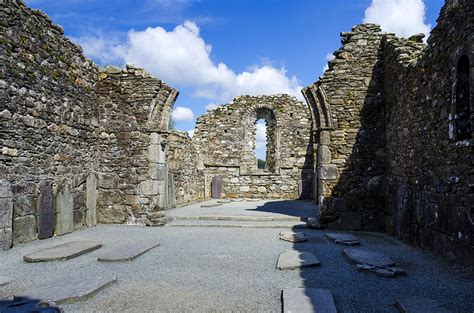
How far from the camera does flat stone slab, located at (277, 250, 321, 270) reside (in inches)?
197

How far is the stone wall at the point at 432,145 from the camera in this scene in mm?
4856

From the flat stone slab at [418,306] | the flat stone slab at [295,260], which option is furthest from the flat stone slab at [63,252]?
the flat stone slab at [418,306]

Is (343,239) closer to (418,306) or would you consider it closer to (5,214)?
(418,306)

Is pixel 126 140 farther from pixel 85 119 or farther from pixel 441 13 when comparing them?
pixel 441 13

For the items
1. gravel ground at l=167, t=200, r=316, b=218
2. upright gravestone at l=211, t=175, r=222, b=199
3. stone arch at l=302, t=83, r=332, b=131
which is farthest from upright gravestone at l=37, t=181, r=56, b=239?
upright gravestone at l=211, t=175, r=222, b=199

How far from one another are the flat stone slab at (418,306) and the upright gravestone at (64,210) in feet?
22.0

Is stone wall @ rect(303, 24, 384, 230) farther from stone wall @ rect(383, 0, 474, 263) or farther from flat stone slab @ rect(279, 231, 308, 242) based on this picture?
flat stone slab @ rect(279, 231, 308, 242)

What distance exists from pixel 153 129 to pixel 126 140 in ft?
2.52

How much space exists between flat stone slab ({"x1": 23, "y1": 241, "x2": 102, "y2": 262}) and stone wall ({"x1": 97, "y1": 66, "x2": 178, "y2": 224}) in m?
2.62

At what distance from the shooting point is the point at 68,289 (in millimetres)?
3926

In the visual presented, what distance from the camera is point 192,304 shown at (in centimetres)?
360

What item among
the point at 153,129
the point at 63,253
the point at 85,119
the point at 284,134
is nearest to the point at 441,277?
the point at 63,253

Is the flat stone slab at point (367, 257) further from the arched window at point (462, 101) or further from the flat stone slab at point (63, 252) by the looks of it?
the flat stone slab at point (63, 252)

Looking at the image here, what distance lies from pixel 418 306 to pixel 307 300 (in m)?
1.06
